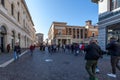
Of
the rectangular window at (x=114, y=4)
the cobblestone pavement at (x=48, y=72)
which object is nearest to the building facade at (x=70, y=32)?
the rectangular window at (x=114, y=4)

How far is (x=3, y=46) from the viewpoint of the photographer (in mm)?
22266

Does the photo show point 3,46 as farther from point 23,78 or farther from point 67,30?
point 67,30

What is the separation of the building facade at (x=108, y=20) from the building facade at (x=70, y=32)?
166ft

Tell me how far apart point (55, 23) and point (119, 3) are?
61.0m

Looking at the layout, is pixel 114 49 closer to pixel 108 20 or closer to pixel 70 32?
pixel 108 20

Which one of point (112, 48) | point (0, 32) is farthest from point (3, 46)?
point (112, 48)

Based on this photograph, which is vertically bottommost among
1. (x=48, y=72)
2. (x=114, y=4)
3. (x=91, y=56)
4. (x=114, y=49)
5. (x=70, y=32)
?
(x=48, y=72)

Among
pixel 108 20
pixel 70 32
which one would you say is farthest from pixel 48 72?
pixel 70 32

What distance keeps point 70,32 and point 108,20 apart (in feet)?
200

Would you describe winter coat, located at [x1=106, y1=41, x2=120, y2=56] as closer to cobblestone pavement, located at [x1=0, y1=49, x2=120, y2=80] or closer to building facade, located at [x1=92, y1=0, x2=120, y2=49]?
cobblestone pavement, located at [x1=0, y1=49, x2=120, y2=80]

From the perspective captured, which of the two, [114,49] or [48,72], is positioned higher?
[114,49]

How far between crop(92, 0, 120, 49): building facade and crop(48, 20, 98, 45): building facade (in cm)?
5054

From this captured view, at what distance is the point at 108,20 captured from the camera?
63.4 feet

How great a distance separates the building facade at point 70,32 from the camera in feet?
238
